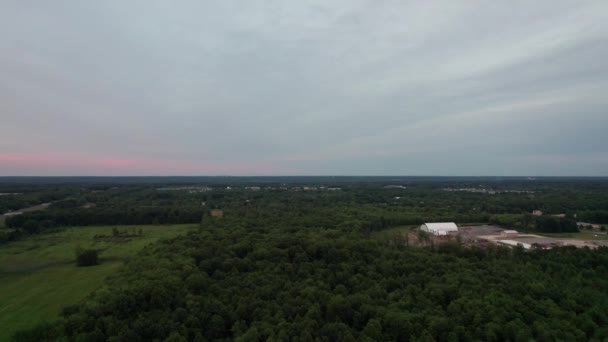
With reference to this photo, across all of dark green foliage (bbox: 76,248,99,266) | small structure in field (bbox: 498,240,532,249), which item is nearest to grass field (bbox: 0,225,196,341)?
dark green foliage (bbox: 76,248,99,266)

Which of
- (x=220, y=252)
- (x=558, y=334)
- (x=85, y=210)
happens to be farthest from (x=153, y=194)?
(x=558, y=334)

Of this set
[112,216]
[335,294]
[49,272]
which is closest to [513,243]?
[335,294]

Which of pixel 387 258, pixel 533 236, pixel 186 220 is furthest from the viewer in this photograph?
pixel 186 220

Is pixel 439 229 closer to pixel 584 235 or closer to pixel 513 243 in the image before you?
pixel 513 243

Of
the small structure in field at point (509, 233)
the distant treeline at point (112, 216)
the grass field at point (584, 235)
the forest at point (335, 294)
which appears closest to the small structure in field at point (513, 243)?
the forest at point (335, 294)

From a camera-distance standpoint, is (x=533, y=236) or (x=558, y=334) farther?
(x=533, y=236)

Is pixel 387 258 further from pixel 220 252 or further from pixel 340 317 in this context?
pixel 220 252

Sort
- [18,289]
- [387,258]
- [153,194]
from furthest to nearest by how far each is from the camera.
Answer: [153,194]
[387,258]
[18,289]

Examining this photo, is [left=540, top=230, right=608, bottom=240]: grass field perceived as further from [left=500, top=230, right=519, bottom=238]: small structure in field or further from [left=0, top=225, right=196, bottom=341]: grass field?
[left=0, top=225, right=196, bottom=341]: grass field

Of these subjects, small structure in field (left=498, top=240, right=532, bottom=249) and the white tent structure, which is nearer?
small structure in field (left=498, top=240, right=532, bottom=249)
